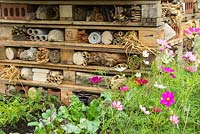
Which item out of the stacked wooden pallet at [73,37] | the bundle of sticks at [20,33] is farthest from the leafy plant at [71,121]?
the bundle of sticks at [20,33]

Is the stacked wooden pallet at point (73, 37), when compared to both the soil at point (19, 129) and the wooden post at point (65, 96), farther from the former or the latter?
the soil at point (19, 129)

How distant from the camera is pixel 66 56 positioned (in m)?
3.29

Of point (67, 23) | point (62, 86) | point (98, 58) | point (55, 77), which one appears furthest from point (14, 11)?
point (98, 58)

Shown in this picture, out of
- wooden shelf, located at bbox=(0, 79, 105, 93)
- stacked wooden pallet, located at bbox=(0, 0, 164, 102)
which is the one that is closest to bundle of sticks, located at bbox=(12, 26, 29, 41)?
stacked wooden pallet, located at bbox=(0, 0, 164, 102)

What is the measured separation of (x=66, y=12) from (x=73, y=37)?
0.23m

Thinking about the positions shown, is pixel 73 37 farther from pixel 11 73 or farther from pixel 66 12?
pixel 11 73

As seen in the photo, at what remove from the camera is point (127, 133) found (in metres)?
1.94

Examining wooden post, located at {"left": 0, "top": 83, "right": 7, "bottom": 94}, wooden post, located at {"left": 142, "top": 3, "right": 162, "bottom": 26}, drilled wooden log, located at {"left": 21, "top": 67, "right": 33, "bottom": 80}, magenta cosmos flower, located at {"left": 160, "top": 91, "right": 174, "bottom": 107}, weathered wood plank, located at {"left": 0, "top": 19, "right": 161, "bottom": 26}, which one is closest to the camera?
magenta cosmos flower, located at {"left": 160, "top": 91, "right": 174, "bottom": 107}

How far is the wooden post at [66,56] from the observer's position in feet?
10.7

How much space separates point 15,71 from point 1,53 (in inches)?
9.4

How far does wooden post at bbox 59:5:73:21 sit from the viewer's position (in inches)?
126

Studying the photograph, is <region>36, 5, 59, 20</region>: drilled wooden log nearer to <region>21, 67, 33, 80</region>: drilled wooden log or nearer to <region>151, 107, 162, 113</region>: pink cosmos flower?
<region>21, 67, 33, 80</region>: drilled wooden log

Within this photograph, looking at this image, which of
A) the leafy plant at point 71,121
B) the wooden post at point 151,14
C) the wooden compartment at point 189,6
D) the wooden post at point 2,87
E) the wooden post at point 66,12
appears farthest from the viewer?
the wooden compartment at point 189,6

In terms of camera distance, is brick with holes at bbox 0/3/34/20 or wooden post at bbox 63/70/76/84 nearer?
wooden post at bbox 63/70/76/84
